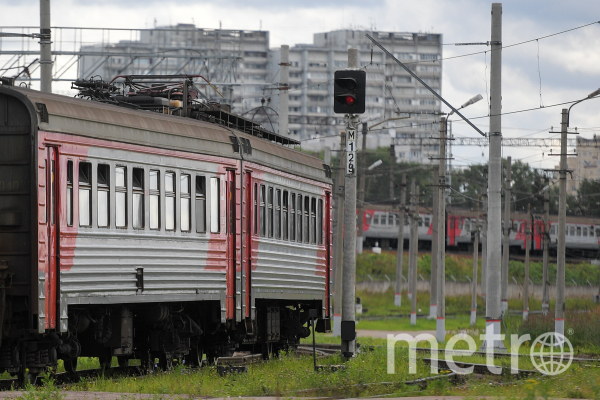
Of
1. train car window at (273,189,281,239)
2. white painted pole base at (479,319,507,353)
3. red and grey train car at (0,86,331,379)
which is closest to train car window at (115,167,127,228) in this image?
red and grey train car at (0,86,331,379)

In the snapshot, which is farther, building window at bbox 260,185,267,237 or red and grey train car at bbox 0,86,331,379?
building window at bbox 260,185,267,237

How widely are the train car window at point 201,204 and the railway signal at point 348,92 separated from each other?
250cm

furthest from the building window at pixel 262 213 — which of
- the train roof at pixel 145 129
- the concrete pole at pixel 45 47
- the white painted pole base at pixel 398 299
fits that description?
the white painted pole base at pixel 398 299

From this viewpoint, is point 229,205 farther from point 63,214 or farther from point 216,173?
point 63,214

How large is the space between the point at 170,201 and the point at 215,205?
121 cm

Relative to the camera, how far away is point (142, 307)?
52.7 feet

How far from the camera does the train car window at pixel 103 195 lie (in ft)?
46.8

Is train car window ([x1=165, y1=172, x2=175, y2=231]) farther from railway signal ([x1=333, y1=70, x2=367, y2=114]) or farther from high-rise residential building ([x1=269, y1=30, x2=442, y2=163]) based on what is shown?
high-rise residential building ([x1=269, y1=30, x2=442, y2=163])

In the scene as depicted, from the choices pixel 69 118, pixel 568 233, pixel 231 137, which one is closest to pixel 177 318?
pixel 231 137

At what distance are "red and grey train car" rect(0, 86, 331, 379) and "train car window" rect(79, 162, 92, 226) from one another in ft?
0.08

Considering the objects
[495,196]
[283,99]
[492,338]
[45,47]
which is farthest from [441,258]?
[45,47]

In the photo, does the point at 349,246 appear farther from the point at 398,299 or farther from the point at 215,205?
the point at 398,299

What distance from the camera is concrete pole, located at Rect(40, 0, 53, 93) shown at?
1977cm

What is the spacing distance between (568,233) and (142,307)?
67052 mm
